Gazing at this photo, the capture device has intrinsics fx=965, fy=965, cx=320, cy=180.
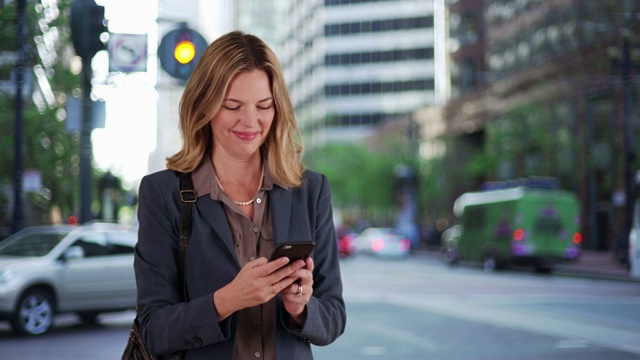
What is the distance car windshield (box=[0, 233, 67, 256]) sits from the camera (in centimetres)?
1418

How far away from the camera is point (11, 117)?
28.1 m

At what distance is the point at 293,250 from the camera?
2170 mm

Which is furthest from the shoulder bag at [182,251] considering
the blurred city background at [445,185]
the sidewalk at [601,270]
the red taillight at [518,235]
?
the red taillight at [518,235]

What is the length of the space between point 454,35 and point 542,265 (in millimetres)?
39642

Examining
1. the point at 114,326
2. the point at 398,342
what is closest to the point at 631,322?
the point at 398,342

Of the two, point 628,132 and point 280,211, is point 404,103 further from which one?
point 280,211

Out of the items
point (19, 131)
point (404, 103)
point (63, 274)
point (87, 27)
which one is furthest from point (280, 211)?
point (404, 103)

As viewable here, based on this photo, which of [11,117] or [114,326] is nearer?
[114,326]

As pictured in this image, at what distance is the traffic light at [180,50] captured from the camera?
10.1m

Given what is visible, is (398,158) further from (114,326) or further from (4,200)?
(114,326)

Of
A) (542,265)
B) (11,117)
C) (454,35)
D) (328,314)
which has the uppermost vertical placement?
(454,35)

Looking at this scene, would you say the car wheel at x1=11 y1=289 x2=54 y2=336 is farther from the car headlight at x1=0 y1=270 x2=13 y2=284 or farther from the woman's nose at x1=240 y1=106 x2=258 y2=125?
the woman's nose at x1=240 y1=106 x2=258 y2=125

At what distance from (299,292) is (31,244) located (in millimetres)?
12809

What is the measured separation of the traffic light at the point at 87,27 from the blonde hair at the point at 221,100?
26.9ft
